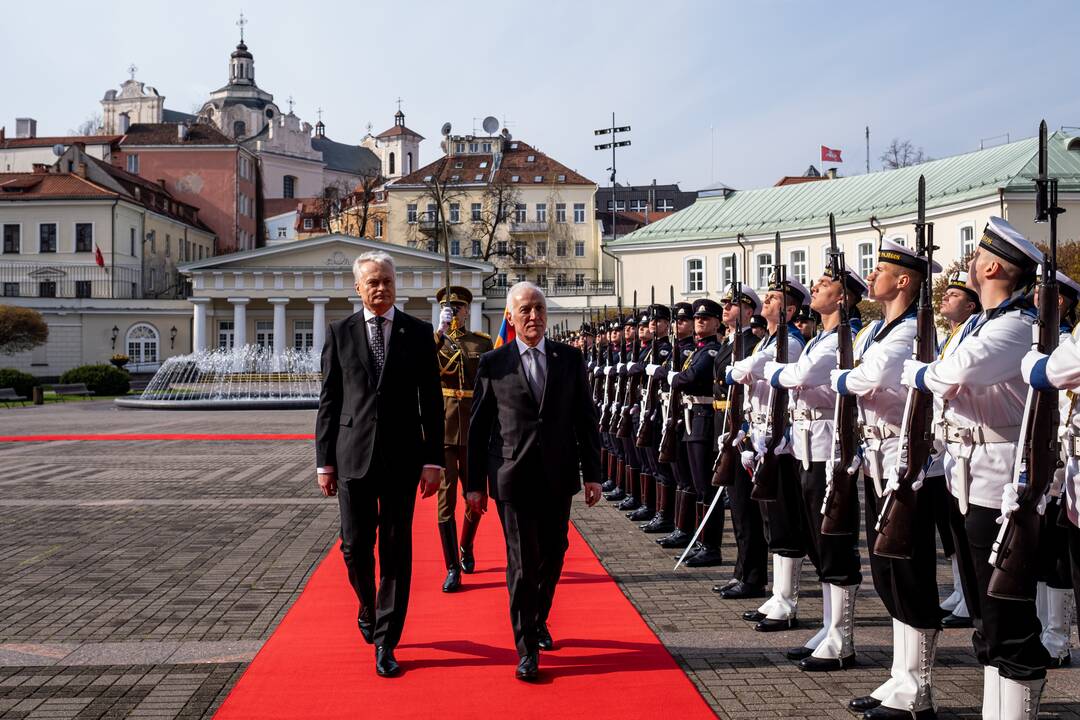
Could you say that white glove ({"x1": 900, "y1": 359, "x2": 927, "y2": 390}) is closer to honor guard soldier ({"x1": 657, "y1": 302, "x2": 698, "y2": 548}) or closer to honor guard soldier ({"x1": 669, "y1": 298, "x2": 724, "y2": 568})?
honor guard soldier ({"x1": 669, "y1": 298, "x2": 724, "y2": 568})

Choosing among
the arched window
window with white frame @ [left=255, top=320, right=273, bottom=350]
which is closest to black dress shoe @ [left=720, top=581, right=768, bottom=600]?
the arched window

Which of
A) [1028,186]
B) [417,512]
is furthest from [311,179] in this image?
[417,512]

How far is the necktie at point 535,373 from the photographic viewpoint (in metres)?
6.02

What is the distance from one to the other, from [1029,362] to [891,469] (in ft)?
3.29

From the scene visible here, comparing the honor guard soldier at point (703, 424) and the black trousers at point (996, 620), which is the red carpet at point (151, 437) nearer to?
the honor guard soldier at point (703, 424)

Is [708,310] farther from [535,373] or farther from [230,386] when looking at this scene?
[230,386]

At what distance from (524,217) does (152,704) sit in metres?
79.1

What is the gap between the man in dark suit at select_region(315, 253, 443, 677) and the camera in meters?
5.95

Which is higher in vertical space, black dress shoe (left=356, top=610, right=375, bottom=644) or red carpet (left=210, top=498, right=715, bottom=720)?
black dress shoe (left=356, top=610, right=375, bottom=644)

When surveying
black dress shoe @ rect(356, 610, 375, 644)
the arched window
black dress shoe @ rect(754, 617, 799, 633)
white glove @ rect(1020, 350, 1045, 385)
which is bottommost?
black dress shoe @ rect(754, 617, 799, 633)

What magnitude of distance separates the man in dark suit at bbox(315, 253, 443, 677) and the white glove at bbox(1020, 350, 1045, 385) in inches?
123

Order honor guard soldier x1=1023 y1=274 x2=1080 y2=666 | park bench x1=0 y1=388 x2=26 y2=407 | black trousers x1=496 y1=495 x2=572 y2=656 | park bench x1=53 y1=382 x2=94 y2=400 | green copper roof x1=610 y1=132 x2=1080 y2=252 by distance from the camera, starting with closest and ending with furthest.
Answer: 1. honor guard soldier x1=1023 y1=274 x2=1080 y2=666
2. black trousers x1=496 y1=495 x2=572 y2=656
3. park bench x1=0 y1=388 x2=26 y2=407
4. park bench x1=53 y1=382 x2=94 y2=400
5. green copper roof x1=610 y1=132 x2=1080 y2=252

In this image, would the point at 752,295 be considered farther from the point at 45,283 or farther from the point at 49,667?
the point at 45,283

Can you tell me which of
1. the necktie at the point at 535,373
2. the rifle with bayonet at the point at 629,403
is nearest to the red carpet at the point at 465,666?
the necktie at the point at 535,373
